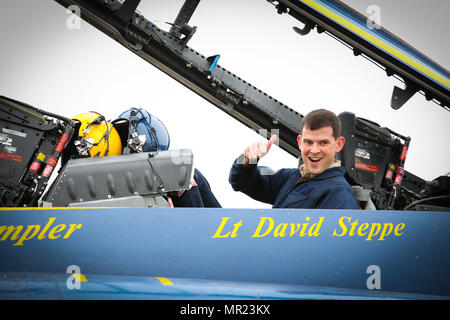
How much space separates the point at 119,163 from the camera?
234cm

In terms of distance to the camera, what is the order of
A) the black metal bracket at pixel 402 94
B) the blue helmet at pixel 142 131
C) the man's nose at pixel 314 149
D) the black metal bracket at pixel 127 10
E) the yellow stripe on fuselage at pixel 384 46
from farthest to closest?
the black metal bracket at pixel 127 10 < the blue helmet at pixel 142 131 < the black metal bracket at pixel 402 94 < the yellow stripe on fuselage at pixel 384 46 < the man's nose at pixel 314 149

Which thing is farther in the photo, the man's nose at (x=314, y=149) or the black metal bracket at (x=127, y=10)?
the black metal bracket at (x=127, y=10)

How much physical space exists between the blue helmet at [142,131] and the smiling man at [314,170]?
0.85 meters

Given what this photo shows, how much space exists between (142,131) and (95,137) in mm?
291

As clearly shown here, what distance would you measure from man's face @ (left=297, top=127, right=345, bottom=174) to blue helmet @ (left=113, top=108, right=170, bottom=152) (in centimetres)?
110

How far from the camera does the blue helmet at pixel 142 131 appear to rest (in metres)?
2.62

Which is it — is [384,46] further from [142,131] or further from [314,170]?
[142,131]

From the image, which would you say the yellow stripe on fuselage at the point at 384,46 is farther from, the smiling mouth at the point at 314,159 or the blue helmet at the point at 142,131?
the blue helmet at the point at 142,131

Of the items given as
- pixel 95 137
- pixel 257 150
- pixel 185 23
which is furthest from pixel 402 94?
pixel 185 23

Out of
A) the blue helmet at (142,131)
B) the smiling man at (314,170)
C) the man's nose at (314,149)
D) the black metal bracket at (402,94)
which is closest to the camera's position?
the smiling man at (314,170)

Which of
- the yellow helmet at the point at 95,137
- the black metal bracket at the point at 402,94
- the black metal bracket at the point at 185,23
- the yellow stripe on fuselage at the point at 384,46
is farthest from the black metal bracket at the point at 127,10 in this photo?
the black metal bracket at the point at 402,94

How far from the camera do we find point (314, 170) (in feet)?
5.73
